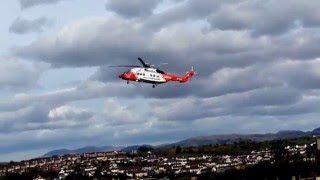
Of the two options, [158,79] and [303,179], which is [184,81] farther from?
[303,179]

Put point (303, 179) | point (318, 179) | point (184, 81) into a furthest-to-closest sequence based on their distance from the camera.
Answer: point (303, 179) → point (318, 179) → point (184, 81)

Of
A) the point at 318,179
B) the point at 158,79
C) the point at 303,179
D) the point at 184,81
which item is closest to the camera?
the point at 158,79

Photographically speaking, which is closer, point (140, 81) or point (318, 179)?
point (140, 81)

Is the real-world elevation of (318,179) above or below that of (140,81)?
below

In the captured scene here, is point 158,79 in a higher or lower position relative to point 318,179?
higher

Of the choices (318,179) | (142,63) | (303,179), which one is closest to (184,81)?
(142,63)

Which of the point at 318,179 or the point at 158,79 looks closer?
the point at 158,79

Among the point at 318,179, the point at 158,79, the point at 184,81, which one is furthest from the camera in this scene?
the point at 318,179

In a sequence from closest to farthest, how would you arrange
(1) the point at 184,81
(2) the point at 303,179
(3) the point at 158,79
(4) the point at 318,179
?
1. (3) the point at 158,79
2. (1) the point at 184,81
3. (4) the point at 318,179
4. (2) the point at 303,179

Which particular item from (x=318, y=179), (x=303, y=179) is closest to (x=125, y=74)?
(x=318, y=179)
